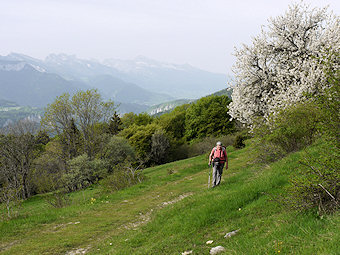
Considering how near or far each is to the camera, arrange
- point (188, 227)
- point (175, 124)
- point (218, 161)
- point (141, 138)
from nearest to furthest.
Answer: point (188, 227) < point (218, 161) < point (141, 138) < point (175, 124)

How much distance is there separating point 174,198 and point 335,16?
64.9ft

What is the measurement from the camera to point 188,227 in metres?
8.20

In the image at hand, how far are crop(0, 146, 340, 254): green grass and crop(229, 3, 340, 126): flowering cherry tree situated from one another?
10710mm

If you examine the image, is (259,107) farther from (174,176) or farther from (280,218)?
(280,218)

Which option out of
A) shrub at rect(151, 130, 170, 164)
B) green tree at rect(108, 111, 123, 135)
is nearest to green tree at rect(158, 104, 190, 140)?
green tree at rect(108, 111, 123, 135)

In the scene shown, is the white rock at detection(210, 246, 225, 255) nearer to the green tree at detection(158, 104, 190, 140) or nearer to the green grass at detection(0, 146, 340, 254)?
the green grass at detection(0, 146, 340, 254)

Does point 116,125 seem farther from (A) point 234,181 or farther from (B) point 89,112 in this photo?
(A) point 234,181

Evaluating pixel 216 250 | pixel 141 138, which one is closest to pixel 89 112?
pixel 141 138

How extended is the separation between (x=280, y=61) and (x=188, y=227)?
18990mm

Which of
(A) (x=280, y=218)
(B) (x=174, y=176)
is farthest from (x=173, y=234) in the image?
(B) (x=174, y=176)

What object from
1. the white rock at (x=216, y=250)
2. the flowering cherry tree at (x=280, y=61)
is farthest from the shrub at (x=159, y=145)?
the white rock at (x=216, y=250)

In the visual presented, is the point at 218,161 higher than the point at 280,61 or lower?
lower

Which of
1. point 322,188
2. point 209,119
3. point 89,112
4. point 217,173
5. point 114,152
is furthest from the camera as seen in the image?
point 209,119

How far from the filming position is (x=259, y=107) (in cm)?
2345
